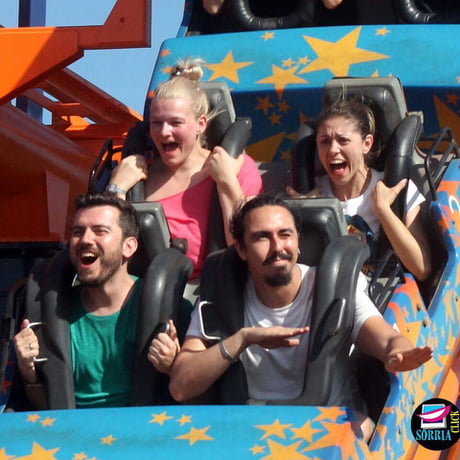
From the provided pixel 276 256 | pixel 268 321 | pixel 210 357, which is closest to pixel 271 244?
pixel 276 256

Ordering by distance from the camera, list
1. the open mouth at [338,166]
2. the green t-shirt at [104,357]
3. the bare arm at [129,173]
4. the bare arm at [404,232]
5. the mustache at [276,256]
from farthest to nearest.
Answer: the bare arm at [129,173], the open mouth at [338,166], the bare arm at [404,232], the green t-shirt at [104,357], the mustache at [276,256]

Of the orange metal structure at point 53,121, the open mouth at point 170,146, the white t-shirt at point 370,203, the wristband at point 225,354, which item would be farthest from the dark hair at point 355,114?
the orange metal structure at point 53,121

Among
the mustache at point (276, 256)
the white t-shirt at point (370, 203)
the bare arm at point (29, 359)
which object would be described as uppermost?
the white t-shirt at point (370, 203)

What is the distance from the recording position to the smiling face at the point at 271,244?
110 inches

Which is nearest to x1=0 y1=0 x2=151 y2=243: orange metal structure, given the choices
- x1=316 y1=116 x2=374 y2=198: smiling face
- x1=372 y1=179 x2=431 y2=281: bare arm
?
x1=316 y1=116 x2=374 y2=198: smiling face

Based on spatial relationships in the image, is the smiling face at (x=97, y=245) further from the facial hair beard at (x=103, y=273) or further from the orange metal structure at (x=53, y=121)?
the orange metal structure at (x=53, y=121)

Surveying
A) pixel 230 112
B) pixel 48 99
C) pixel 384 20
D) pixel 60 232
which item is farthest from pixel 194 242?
pixel 48 99

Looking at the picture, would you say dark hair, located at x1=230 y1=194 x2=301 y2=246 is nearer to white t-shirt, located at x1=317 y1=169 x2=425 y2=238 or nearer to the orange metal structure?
white t-shirt, located at x1=317 y1=169 x2=425 y2=238

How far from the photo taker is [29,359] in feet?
9.73

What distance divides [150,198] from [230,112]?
1.56 feet

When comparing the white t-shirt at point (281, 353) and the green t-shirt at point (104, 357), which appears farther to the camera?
the green t-shirt at point (104, 357)

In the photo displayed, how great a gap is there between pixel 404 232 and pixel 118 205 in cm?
79

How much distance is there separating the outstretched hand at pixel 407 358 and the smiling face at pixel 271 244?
36 cm

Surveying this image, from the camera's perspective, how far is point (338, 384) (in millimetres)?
2779
